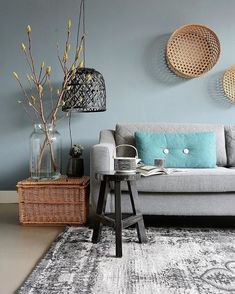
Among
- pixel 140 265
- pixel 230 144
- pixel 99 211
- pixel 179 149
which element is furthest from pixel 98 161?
pixel 230 144

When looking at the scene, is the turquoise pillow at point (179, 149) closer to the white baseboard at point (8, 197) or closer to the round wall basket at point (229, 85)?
the round wall basket at point (229, 85)

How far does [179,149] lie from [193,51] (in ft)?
3.47

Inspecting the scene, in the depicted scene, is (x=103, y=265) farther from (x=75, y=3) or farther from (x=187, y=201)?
(x=75, y=3)

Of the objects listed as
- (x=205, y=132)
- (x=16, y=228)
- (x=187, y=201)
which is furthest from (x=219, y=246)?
(x=16, y=228)

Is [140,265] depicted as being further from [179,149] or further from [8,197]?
[8,197]

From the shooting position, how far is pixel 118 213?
212 centimetres

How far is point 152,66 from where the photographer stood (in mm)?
3494

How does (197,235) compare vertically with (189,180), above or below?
below

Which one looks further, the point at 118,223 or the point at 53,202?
the point at 53,202

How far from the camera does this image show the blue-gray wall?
3467 mm

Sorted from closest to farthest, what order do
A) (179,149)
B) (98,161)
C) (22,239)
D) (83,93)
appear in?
1. (22,239)
2. (98,161)
3. (179,149)
4. (83,93)

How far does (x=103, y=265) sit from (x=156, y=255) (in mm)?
328

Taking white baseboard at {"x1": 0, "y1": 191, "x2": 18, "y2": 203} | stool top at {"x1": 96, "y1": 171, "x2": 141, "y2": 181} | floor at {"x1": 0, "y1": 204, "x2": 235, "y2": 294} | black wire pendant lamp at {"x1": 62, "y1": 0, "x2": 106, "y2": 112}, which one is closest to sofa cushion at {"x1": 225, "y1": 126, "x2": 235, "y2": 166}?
floor at {"x1": 0, "y1": 204, "x2": 235, "y2": 294}

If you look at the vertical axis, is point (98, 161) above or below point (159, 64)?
below
